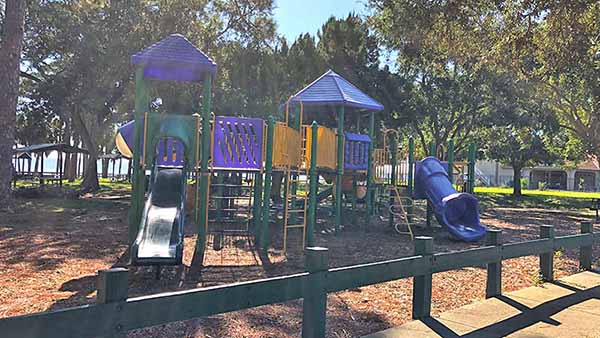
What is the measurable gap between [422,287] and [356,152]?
10130 millimetres

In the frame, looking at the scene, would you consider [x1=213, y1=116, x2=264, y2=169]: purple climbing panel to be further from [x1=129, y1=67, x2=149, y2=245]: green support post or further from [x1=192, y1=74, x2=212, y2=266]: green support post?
[x1=129, y1=67, x2=149, y2=245]: green support post

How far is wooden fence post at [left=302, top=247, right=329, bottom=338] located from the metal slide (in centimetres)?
367

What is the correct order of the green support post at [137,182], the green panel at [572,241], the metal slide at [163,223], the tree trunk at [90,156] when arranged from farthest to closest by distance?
the tree trunk at [90,156] < the green support post at [137,182] < the metal slide at [163,223] < the green panel at [572,241]

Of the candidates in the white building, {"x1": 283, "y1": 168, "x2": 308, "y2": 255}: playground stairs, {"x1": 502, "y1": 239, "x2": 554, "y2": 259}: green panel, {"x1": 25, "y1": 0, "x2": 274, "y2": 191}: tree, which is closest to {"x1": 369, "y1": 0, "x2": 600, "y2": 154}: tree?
{"x1": 502, "y1": 239, "x2": 554, "y2": 259}: green panel

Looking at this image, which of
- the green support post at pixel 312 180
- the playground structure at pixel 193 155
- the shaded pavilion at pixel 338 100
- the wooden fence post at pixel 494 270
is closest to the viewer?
the wooden fence post at pixel 494 270

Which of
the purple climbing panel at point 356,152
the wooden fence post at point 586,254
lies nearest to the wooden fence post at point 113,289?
the wooden fence post at point 586,254

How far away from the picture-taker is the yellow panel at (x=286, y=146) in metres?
10.5

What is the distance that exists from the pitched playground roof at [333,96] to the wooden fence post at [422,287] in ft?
31.1

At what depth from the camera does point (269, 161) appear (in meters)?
10.0

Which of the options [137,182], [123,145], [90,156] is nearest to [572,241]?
[137,182]

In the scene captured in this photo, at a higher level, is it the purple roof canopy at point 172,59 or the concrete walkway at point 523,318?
the purple roof canopy at point 172,59

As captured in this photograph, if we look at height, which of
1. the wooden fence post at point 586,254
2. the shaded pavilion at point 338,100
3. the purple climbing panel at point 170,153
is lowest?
the wooden fence post at point 586,254

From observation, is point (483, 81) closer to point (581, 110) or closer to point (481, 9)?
point (581, 110)

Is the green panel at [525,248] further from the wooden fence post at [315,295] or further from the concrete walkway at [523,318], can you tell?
the wooden fence post at [315,295]
